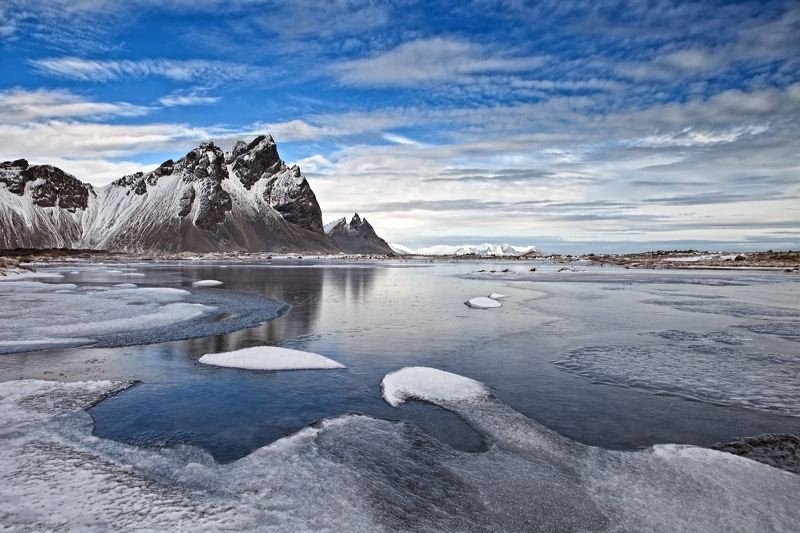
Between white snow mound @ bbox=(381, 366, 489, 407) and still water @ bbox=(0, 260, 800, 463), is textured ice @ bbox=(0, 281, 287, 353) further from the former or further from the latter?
white snow mound @ bbox=(381, 366, 489, 407)

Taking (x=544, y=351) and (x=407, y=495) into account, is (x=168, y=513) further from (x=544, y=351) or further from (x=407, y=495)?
(x=544, y=351)

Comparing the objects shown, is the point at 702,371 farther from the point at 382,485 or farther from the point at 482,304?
the point at 482,304

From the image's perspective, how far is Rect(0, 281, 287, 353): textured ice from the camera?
18.9 m

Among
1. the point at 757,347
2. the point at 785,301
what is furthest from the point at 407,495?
the point at 785,301

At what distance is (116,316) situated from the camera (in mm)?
23766

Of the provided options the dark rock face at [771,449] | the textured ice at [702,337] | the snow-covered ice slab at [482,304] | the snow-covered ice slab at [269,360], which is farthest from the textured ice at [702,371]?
the snow-covered ice slab at [482,304]

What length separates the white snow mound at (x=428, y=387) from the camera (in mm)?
12068

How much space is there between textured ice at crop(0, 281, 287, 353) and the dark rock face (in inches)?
705

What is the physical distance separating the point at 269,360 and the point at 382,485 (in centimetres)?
865

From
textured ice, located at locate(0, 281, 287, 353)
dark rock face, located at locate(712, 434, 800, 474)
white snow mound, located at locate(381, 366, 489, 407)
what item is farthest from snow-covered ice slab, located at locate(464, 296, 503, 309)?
dark rock face, located at locate(712, 434, 800, 474)

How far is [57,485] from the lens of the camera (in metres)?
7.30

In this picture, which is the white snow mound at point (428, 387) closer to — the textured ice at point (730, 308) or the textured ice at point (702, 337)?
the textured ice at point (702, 337)

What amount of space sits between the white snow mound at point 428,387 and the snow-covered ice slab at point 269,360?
104 inches

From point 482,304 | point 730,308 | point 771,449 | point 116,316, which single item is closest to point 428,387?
point 771,449
